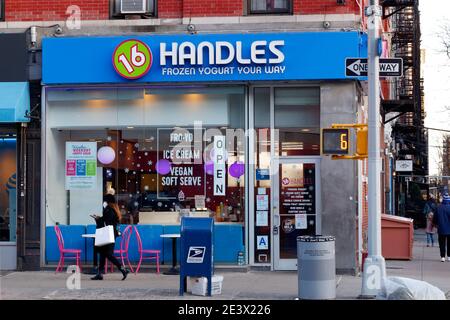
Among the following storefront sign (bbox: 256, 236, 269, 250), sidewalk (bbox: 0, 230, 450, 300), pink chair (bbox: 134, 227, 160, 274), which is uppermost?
storefront sign (bbox: 256, 236, 269, 250)

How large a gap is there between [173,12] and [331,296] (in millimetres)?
7481

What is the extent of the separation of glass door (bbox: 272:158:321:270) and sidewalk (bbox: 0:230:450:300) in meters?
0.54

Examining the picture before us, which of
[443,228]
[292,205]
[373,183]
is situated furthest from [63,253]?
[443,228]

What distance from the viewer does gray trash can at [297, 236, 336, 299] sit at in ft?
39.3

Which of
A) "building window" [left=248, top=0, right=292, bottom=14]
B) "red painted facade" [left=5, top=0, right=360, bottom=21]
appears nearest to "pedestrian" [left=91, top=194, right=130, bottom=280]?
"red painted facade" [left=5, top=0, right=360, bottom=21]

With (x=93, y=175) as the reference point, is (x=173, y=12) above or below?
above

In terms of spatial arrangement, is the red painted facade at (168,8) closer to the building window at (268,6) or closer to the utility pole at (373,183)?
the building window at (268,6)

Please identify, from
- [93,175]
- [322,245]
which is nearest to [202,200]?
[93,175]

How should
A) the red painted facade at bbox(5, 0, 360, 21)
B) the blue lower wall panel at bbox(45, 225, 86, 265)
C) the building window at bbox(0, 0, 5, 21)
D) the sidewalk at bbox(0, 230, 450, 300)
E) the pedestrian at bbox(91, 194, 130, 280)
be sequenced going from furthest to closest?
the building window at bbox(0, 0, 5, 21) < the blue lower wall panel at bbox(45, 225, 86, 265) < the red painted facade at bbox(5, 0, 360, 21) < the pedestrian at bbox(91, 194, 130, 280) < the sidewalk at bbox(0, 230, 450, 300)

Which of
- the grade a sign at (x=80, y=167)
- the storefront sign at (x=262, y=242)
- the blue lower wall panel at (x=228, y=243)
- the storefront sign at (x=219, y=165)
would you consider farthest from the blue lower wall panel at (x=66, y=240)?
the storefront sign at (x=262, y=242)

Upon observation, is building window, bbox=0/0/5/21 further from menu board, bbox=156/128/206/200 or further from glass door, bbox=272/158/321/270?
glass door, bbox=272/158/321/270

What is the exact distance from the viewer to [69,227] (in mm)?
16375
